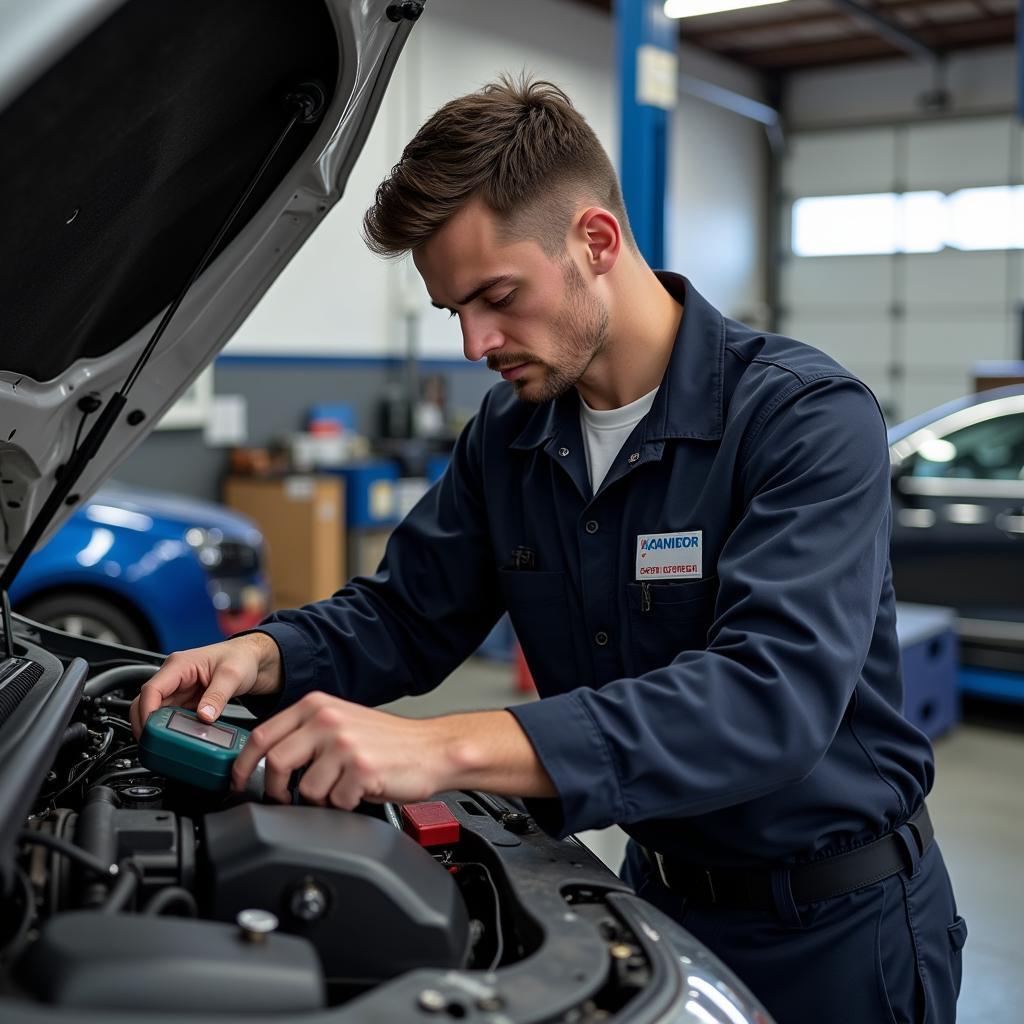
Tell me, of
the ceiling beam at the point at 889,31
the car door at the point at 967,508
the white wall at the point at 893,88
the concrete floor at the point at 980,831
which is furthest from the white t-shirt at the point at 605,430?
the white wall at the point at 893,88

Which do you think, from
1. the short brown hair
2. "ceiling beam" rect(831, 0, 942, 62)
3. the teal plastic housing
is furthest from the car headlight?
"ceiling beam" rect(831, 0, 942, 62)

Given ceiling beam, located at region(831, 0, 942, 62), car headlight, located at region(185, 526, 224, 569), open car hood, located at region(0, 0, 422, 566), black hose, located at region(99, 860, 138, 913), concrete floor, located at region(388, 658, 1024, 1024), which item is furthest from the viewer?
ceiling beam, located at region(831, 0, 942, 62)

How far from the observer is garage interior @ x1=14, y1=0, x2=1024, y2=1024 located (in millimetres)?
4363

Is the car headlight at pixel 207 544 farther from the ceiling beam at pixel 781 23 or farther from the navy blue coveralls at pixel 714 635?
the ceiling beam at pixel 781 23

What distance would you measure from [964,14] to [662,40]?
7624 mm

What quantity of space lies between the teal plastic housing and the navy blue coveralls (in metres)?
0.27

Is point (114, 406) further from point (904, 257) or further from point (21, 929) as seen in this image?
point (904, 257)

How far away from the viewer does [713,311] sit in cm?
150

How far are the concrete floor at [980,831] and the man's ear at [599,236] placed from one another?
1596 mm

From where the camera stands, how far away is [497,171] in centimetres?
134

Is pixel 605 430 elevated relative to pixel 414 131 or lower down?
lower down

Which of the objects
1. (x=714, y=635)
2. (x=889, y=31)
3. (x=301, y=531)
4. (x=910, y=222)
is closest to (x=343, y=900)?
(x=714, y=635)

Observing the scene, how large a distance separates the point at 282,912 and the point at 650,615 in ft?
1.89

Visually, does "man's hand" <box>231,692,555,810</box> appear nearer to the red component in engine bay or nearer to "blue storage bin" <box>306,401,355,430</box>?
the red component in engine bay
